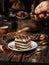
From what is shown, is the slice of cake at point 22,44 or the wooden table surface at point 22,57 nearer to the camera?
the wooden table surface at point 22,57

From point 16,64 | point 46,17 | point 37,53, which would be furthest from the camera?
point 46,17

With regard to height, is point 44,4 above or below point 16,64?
above

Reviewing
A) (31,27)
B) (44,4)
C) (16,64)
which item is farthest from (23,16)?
(16,64)

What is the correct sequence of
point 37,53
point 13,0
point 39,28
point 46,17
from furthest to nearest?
point 13,0, point 46,17, point 39,28, point 37,53

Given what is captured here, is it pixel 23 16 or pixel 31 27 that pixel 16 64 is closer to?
pixel 31 27

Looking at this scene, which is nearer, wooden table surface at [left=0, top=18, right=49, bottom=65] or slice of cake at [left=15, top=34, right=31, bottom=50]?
wooden table surface at [left=0, top=18, right=49, bottom=65]

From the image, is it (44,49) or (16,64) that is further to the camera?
(44,49)

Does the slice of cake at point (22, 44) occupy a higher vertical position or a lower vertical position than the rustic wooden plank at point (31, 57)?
higher
